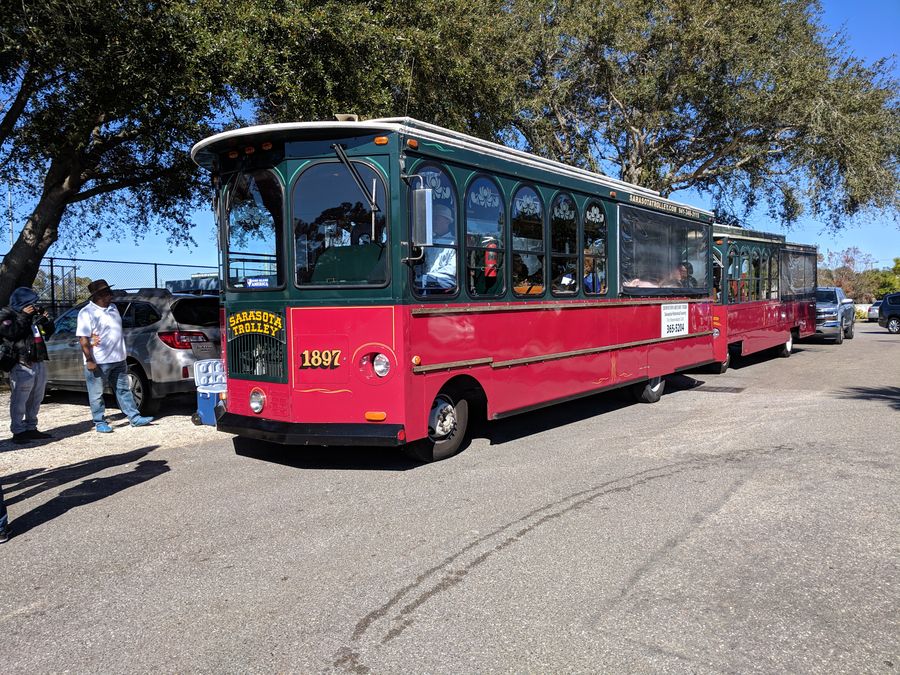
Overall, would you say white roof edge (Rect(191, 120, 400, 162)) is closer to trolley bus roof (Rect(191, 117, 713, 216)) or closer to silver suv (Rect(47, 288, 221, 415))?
trolley bus roof (Rect(191, 117, 713, 216))

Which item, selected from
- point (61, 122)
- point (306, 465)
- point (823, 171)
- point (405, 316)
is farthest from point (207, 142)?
point (823, 171)

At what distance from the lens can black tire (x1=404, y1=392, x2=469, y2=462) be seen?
21.9 ft

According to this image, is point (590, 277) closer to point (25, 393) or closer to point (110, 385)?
point (110, 385)

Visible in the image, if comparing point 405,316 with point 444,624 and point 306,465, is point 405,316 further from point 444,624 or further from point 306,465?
point 444,624

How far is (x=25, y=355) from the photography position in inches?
305

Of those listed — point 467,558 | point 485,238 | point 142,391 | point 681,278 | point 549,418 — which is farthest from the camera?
point 681,278

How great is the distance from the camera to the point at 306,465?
6.83 m

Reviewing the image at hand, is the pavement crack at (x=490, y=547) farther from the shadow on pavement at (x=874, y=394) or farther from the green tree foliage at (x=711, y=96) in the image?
the green tree foliage at (x=711, y=96)

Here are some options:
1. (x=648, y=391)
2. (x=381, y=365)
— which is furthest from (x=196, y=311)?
(x=648, y=391)

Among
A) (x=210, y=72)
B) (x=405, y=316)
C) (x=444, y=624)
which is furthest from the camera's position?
(x=210, y=72)

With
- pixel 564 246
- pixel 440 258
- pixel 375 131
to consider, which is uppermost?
pixel 375 131

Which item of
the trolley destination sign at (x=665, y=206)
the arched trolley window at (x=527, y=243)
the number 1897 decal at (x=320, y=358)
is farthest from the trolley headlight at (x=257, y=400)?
the trolley destination sign at (x=665, y=206)

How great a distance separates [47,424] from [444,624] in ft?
25.6

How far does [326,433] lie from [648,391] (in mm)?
5893
